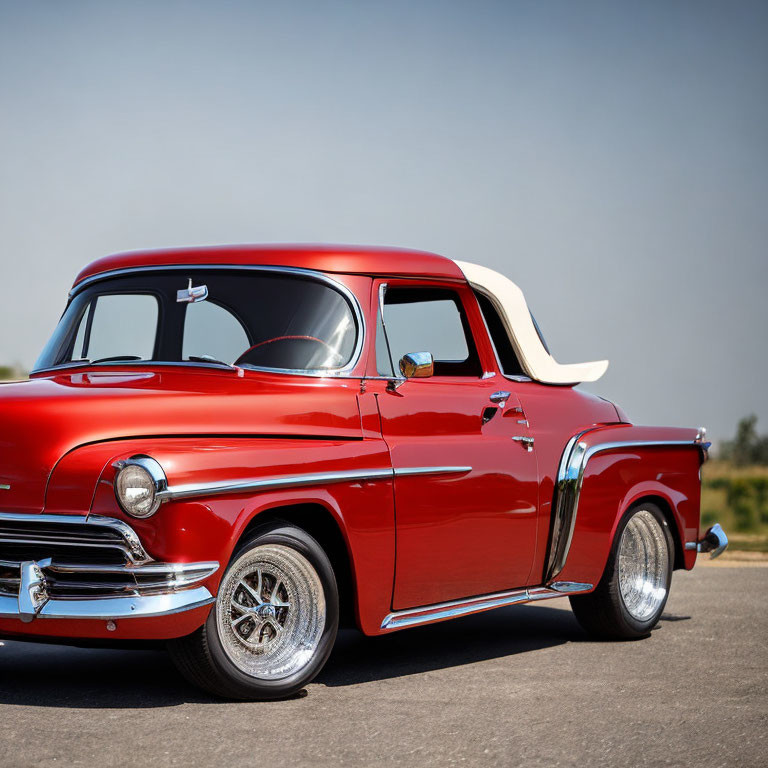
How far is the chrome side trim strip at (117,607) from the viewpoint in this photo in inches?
192

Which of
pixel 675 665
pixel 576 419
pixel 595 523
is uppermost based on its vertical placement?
pixel 576 419

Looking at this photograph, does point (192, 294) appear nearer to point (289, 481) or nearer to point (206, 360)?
point (206, 360)

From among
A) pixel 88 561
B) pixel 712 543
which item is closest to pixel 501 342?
pixel 712 543

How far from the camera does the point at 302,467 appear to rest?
545cm

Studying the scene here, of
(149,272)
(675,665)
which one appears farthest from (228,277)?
(675,665)

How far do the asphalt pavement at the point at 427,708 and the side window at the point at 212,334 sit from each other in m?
1.60

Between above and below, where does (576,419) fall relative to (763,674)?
above

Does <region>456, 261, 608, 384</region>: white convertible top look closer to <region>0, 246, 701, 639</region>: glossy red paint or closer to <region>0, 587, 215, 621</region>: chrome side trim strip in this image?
<region>0, 246, 701, 639</region>: glossy red paint

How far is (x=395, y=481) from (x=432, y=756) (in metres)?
1.62

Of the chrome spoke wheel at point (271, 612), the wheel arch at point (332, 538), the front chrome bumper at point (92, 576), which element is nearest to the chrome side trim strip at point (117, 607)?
the front chrome bumper at point (92, 576)

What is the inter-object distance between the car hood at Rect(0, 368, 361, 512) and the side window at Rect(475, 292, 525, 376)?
1.55 meters

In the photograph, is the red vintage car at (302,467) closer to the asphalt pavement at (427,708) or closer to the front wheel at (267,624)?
the front wheel at (267,624)

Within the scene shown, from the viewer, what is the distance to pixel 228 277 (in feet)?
20.6

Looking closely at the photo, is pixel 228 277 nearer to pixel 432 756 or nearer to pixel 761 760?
pixel 432 756
